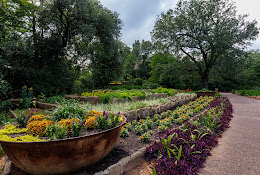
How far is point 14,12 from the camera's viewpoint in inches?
296

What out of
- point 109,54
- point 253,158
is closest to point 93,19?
point 109,54

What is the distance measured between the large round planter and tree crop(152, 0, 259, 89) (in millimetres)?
12843

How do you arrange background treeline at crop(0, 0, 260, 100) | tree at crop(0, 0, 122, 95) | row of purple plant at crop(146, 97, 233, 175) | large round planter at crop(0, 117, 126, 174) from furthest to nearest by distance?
tree at crop(0, 0, 122, 95) → background treeline at crop(0, 0, 260, 100) → row of purple plant at crop(146, 97, 233, 175) → large round planter at crop(0, 117, 126, 174)

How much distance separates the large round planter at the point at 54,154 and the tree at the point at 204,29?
506 inches

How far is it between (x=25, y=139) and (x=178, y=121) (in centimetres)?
310

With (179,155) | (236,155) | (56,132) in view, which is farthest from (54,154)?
(236,155)

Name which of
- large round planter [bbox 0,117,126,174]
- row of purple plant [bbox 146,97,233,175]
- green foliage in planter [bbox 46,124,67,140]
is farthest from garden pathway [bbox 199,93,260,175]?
green foliage in planter [bbox 46,124,67,140]

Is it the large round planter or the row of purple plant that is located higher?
the large round planter

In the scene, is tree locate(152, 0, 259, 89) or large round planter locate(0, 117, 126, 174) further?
tree locate(152, 0, 259, 89)

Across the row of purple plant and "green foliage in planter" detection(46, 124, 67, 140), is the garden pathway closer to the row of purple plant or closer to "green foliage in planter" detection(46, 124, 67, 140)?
the row of purple plant

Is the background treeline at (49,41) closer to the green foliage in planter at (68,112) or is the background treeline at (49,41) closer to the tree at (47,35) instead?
Result: the tree at (47,35)

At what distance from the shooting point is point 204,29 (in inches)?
491

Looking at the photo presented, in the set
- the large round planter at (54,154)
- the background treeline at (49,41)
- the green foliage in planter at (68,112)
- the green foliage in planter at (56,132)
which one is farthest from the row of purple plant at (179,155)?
the background treeline at (49,41)

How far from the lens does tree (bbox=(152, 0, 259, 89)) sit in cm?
1182
